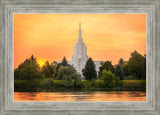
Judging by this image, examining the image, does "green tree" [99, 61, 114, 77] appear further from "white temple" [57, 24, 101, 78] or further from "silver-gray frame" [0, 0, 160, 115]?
"silver-gray frame" [0, 0, 160, 115]

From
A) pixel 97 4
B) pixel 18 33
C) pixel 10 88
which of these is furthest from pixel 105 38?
pixel 10 88

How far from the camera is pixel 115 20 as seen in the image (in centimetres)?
301

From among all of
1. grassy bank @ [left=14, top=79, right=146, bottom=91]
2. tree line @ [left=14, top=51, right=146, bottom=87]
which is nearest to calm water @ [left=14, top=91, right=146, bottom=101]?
grassy bank @ [left=14, top=79, right=146, bottom=91]

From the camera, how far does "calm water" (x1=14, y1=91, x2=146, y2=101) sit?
2.86 m

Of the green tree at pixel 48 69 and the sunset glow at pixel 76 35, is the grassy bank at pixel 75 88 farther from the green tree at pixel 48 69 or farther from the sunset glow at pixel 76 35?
the sunset glow at pixel 76 35

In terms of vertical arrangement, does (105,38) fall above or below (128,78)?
above

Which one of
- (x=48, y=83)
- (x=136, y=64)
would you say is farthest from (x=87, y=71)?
(x=136, y=64)

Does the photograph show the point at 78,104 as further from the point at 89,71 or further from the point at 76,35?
the point at 76,35

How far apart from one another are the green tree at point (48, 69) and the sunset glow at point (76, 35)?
6 centimetres

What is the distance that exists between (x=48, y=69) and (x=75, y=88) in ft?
1.63

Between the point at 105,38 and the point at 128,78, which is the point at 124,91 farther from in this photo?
the point at 105,38

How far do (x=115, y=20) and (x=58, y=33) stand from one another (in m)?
0.87

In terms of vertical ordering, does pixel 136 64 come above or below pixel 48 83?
above

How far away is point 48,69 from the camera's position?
308cm
